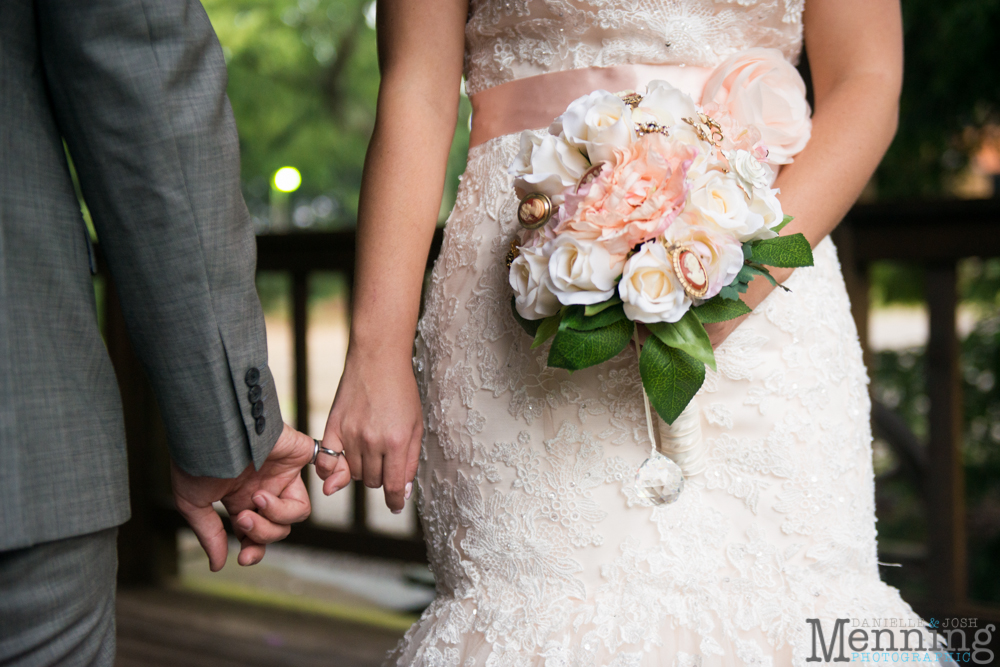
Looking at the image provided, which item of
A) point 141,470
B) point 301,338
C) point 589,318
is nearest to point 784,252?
point 589,318

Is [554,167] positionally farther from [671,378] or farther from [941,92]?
[941,92]

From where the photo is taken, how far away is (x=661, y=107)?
99 centimetres

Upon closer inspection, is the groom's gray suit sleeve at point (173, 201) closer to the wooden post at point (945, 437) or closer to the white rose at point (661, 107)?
the white rose at point (661, 107)

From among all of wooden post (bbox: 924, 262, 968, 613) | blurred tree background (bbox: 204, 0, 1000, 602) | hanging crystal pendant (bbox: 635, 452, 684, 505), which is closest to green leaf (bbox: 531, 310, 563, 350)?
hanging crystal pendant (bbox: 635, 452, 684, 505)

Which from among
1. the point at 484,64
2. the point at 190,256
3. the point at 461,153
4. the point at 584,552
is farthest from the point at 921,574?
the point at 461,153

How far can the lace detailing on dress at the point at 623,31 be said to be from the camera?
1.22 m

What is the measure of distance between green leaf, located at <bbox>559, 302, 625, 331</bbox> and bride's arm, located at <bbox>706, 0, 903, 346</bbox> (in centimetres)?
26

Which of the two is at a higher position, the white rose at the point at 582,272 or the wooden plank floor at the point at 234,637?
the white rose at the point at 582,272

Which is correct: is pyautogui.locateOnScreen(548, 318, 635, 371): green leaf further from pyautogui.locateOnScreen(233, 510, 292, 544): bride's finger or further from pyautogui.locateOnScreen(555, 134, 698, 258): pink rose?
pyautogui.locateOnScreen(233, 510, 292, 544): bride's finger

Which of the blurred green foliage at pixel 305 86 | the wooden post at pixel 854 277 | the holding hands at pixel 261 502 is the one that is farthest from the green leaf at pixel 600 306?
the blurred green foliage at pixel 305 86

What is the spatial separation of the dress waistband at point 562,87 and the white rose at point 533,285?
1.05 feet

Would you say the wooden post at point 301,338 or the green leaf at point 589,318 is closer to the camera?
the green leaf at point 589,318

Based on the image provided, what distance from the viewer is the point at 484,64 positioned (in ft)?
4.36

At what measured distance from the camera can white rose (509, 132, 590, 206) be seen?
0.99 meters
